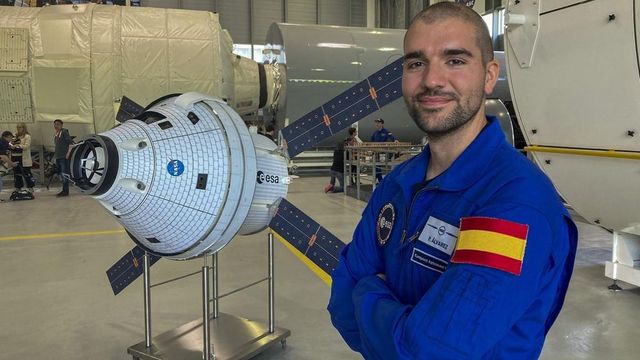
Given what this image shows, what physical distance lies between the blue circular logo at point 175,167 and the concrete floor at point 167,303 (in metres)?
1.58

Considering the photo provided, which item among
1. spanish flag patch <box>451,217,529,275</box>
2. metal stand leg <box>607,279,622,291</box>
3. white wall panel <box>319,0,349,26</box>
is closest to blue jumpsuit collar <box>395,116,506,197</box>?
spanish flag patch <box>451,217,529,275</box>

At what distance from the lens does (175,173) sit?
7.17 feet

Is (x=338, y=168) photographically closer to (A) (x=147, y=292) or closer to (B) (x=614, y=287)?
(B) (x=614, y=287)

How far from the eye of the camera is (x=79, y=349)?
3240 millimetres

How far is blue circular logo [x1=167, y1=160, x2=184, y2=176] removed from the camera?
2175 millimetres

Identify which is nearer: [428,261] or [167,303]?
[428,261]

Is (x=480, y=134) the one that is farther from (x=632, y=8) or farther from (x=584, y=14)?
(x=584, y=14)

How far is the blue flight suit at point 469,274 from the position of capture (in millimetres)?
992

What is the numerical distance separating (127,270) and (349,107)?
1.83 m

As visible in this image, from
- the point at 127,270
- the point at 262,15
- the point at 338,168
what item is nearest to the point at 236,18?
the point at 262,15

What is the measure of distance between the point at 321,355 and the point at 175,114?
183 cm

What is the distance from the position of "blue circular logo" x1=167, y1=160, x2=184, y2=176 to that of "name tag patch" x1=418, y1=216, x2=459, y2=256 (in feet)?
4.37

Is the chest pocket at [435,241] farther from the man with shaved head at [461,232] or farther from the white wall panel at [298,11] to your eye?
the white wall panel at [298,11]

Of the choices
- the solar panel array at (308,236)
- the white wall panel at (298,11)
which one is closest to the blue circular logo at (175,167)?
the solar panel array at (308,236)
